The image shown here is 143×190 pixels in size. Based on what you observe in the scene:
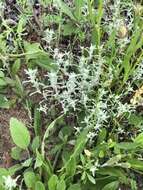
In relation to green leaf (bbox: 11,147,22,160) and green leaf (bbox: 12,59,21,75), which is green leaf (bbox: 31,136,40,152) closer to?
green leaf (bbox: 11,147,22,160)

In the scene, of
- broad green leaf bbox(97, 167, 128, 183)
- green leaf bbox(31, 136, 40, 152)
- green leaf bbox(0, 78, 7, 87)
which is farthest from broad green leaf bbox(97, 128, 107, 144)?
green leaf bbox(0, 78, 7, 87)

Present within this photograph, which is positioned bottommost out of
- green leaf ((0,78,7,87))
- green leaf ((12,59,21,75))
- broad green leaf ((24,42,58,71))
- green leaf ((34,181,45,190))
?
green leaf ((34,181,45,190))

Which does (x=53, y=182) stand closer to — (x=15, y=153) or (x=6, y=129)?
(x=15, y=153)

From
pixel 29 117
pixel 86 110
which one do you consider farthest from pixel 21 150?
pixel 86 110

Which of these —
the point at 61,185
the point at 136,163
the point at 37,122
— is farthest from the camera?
the point at 37,122

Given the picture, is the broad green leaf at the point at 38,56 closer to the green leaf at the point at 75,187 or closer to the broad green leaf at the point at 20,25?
the broad green leaf at the point at 20,25

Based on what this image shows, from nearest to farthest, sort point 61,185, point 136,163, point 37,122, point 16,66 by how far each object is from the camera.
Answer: point 61,185
point 136,163
point 37,122
point 16,66

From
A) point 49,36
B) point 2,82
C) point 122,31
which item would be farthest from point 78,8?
point 2,82
